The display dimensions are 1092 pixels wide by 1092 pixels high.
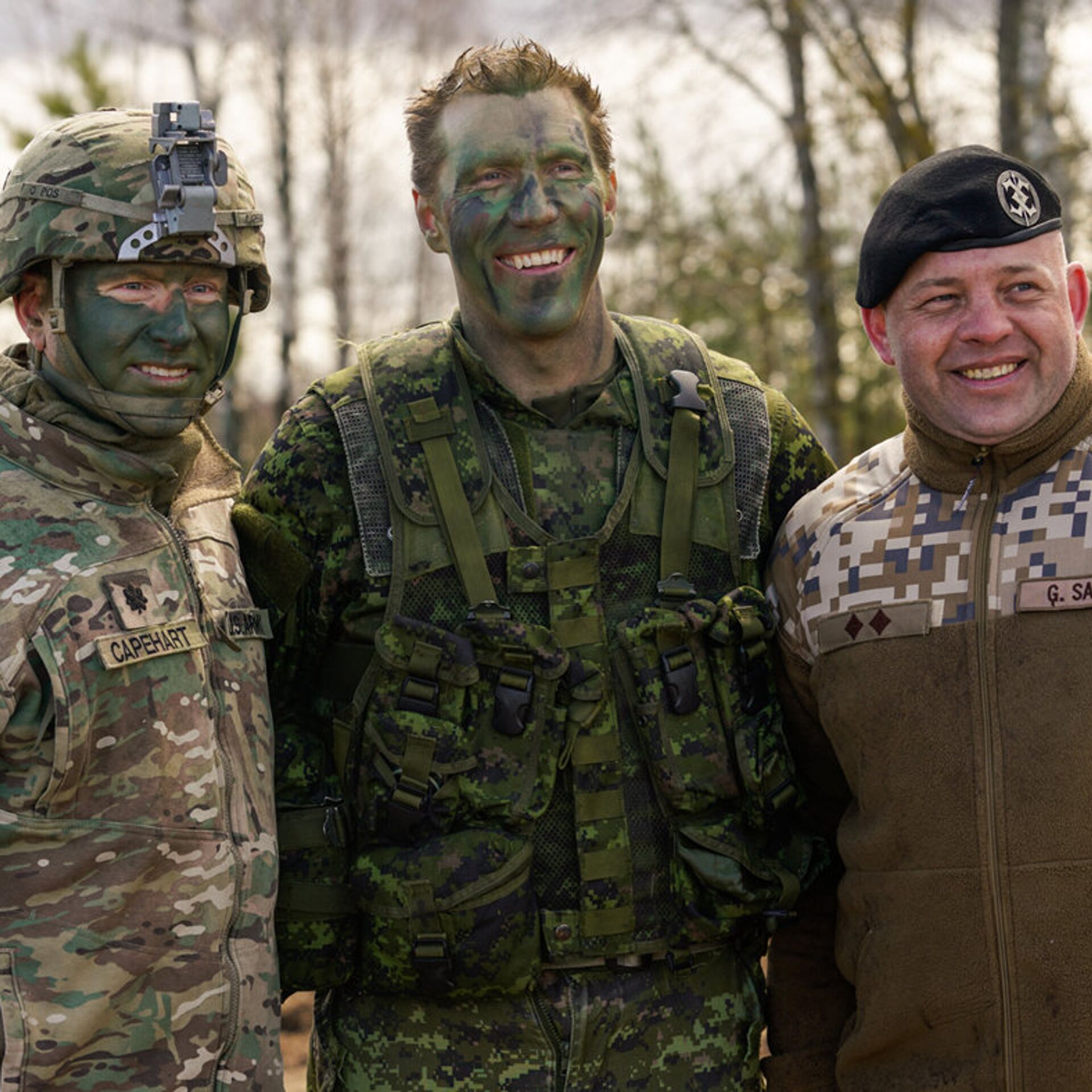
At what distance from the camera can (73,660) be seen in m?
3.08

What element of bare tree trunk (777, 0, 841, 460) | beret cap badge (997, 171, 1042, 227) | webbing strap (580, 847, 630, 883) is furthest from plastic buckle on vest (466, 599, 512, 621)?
bare tree trunk (777, 0, 841, 460)

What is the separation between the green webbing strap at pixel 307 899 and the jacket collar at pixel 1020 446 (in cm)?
176

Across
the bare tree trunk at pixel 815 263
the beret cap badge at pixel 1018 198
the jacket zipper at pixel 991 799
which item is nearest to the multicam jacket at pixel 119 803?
A: the jacket zipper at pixel 991 799

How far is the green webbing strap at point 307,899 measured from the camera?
144 inches

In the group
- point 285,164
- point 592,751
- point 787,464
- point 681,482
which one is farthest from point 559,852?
point 285,164

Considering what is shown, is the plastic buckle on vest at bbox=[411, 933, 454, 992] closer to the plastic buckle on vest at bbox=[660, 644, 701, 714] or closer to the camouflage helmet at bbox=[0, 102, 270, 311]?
the plastic buckle on vest at bbox=[660, 644, 701, 714]

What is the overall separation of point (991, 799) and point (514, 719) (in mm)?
1125

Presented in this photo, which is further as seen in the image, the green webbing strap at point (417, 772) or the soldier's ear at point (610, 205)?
the soldier's ear at point (610, 205)

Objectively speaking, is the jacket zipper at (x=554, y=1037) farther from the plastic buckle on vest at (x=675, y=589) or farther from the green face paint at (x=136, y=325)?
the green face paint at (x=136, y=325)

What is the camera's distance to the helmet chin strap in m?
3.31

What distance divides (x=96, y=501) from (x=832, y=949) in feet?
6.89

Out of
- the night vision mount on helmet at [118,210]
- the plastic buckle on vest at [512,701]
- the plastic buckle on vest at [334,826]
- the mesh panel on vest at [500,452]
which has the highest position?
the night vision mount on helmet at [118,210]

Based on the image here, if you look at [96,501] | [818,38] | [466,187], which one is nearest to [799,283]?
[818,38]

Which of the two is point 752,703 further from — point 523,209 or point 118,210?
point 118,210
